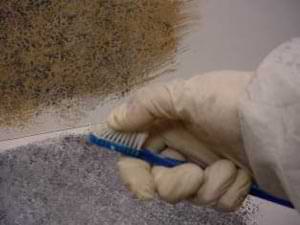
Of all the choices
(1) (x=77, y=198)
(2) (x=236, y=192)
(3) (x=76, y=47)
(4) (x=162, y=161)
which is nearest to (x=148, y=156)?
(4) (x=162, y=161)

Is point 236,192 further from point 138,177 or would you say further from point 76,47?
point 76,47

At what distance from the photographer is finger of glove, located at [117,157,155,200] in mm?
585

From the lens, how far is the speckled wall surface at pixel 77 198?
99 cm

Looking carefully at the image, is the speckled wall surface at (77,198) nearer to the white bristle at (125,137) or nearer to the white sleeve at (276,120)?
the white bristle at (125,137)

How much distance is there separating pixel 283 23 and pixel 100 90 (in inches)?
22.2

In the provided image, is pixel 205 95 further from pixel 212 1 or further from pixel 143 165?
pixel 212 1

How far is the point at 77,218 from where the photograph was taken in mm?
989

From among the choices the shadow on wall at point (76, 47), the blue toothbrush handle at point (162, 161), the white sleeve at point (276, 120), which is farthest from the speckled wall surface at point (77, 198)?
the white sleeve at point (276, 120)

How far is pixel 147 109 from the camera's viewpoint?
0.58 m

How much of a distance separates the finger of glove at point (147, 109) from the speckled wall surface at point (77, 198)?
1.50 feet

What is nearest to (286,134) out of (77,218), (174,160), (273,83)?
(273,83)

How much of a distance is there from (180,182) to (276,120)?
15cm

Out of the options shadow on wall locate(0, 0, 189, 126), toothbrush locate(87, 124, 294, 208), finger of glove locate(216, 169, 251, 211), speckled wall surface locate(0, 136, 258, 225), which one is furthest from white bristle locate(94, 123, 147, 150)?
shadow on wall locate(0, 0, 189, 126)

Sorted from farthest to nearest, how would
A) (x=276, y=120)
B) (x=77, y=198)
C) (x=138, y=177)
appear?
(x=77, y=198), (x=138, y=177), (x=276, y=120)
